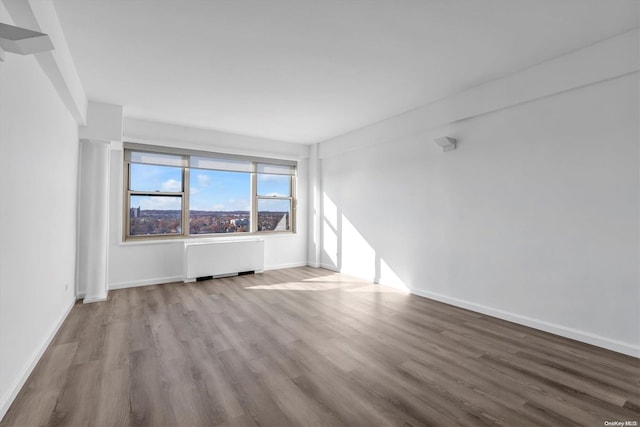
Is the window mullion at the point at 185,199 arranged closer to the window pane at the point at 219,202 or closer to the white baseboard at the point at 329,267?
the window pane at the point at 219,202

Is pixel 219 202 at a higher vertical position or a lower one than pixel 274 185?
lower

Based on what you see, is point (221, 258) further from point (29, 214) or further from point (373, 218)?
point (29, 214)

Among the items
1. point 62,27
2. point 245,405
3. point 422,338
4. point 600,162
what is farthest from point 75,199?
point 600,162

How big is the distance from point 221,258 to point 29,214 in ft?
10.9

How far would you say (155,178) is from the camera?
5.17 m

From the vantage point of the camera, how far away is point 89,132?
4023mm

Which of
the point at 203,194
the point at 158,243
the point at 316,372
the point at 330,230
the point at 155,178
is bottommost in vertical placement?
the point at 316,372

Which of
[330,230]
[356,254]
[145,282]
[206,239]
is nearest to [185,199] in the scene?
[206,239]

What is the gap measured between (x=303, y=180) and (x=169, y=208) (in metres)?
2.78

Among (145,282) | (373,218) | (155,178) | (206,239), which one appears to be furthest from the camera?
(206,239)

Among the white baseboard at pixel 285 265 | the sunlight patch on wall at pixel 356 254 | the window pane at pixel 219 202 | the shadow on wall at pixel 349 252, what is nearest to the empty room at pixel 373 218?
the shadow on wall at pixel 349 252

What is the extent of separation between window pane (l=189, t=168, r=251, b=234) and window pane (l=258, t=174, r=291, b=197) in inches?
10.7

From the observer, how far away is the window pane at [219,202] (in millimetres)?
5547

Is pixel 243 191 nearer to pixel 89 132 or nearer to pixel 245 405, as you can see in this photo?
pixel 89 132
